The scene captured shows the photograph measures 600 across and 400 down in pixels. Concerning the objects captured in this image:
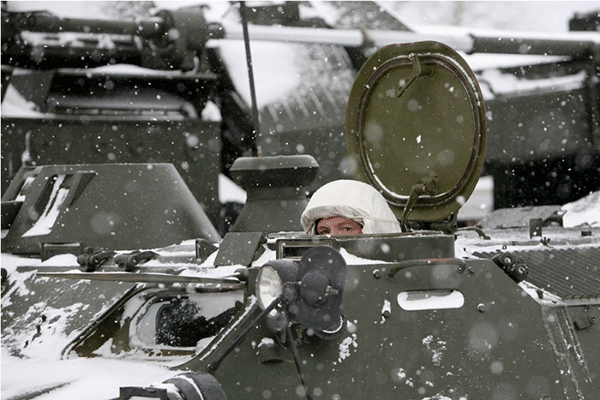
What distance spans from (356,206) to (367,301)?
70cm

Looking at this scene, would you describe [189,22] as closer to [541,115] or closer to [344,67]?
[344,67]

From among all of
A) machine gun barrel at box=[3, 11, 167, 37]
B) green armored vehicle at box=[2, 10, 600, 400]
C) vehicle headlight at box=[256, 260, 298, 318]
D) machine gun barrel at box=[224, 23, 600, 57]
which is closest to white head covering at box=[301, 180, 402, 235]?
green armored vehicle at box=[2, 10, 600, 400]

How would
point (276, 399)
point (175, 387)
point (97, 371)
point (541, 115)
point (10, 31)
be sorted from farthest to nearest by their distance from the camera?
point (541, 115), point (10, 31), point (97, 371), point (276, 399), point (175, 387)

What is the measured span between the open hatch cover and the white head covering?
383mm

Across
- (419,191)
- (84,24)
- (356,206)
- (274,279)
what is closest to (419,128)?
(419,191)

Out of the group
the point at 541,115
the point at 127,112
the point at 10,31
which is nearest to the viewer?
the point at 10,31

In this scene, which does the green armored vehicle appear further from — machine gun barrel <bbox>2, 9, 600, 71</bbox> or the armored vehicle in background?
machine gun barrel <bbox>2, 9, 600, 71</bbox>

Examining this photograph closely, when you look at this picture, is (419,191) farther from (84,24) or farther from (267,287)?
(84,24)

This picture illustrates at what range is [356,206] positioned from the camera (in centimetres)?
442

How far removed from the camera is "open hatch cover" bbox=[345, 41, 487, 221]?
454 cm

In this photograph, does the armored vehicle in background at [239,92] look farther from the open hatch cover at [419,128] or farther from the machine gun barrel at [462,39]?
the open hatch cover at [419,128]

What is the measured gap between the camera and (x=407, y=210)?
16.0 ft

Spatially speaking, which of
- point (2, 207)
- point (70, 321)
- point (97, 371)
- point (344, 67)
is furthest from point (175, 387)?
point (344, 67)

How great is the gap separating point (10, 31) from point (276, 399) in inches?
354
